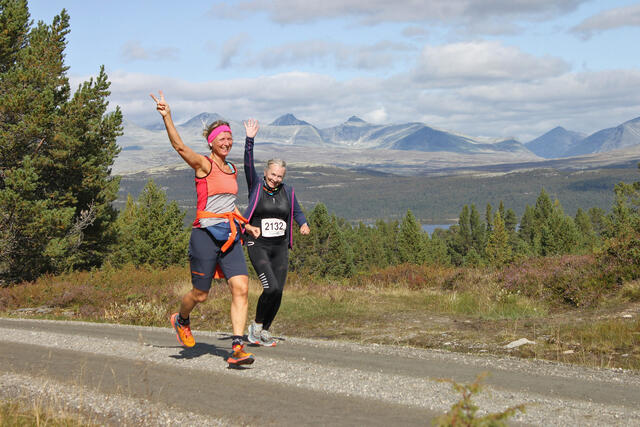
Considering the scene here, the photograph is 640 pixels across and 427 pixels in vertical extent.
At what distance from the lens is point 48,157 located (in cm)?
2586

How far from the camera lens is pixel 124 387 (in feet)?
19.5

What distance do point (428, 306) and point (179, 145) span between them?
886 centimetres

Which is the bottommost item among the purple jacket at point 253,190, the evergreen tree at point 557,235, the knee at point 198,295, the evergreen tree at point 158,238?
the evergreen tree at point 557,235

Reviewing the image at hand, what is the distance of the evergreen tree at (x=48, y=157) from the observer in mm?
22672

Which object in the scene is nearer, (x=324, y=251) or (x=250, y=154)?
(x=250, y=154)

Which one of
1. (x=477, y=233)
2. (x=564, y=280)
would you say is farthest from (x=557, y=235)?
(x=564, y=280)

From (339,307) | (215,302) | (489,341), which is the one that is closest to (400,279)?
(339,307)

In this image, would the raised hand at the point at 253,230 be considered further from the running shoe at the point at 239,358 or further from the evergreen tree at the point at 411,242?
the evergreen tree at the point at 411,242

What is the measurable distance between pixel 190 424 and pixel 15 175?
800 inches

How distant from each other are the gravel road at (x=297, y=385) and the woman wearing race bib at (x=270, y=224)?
0.97m

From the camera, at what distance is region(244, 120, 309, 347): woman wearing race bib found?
8.05 metres

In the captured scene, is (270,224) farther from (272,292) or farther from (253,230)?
(272,292)

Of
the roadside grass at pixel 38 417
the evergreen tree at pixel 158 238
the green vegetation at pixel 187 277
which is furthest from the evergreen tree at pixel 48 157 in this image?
the roadside grass at pixel 38 417

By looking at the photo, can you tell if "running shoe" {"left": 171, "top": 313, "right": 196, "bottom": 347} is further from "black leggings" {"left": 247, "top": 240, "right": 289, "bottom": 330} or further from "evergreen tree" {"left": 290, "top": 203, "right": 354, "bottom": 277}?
"evergreen tree" {"left": 290, "top": 203, "right": 354, "bottom": 277}
